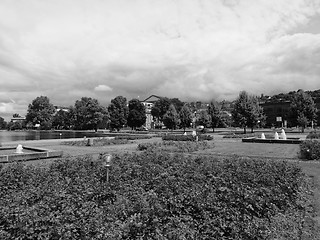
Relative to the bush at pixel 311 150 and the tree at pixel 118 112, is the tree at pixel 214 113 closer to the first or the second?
the tree at pixel 118 112

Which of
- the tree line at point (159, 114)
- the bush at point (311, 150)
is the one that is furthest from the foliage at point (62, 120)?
the bush at point (311, 150)

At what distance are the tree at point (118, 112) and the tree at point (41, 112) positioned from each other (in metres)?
35.0

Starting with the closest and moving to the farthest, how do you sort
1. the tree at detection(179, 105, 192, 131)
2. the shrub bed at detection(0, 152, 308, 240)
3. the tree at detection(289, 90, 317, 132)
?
the shrub bed at detection(0, 152, 308, 240)
the tree at detection(289, 90, 317, 132)
the tree at detection(179, 105, 192, 131)

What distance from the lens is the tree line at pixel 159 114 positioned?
160ft

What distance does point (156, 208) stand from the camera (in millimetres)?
4980

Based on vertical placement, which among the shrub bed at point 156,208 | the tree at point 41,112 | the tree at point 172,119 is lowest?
the shrub bed at point 156,208

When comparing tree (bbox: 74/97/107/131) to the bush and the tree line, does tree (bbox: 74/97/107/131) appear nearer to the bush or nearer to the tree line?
the tree line

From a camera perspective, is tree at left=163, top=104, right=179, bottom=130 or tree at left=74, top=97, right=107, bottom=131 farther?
tree at left=74, top=97, right=107, bottom=131

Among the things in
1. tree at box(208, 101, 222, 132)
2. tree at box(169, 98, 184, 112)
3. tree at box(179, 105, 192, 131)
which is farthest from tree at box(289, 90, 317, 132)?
tree at box(169, 98, 184, 112)

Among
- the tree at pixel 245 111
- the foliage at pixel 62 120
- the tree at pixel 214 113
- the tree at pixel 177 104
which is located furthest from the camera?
the tree at pixel 177 104

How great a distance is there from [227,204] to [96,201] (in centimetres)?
298

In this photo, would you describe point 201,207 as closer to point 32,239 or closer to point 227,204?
point 227,204

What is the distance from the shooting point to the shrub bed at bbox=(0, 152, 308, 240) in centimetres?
422

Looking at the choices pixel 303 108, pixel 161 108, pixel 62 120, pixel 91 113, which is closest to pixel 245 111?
pixel 303 108
